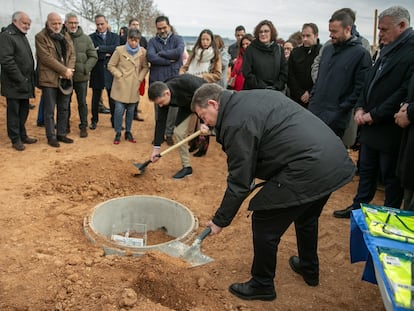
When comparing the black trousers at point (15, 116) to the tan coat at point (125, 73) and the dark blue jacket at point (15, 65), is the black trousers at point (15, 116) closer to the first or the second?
the dark blue jacket at point (15, 65)

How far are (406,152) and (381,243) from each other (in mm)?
1142

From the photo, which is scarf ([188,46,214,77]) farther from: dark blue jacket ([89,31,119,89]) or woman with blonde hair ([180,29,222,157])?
dark blue jacket ([89,31,119,89])

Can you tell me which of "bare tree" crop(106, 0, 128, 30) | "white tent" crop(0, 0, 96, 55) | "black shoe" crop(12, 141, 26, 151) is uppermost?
"bare tree" crop(106, 0, 128, 30)

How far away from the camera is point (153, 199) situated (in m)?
4.26

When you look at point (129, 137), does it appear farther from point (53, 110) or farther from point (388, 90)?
point (388, 90)

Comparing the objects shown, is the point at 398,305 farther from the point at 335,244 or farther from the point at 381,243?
the point at 335,244

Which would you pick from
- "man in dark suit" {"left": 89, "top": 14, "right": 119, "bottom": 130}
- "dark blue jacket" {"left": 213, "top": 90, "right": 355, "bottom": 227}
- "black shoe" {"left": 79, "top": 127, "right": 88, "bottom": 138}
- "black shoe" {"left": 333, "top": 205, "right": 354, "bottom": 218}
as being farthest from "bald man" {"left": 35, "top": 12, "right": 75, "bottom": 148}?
"black shoe" {"left": 333, "top": 205, "right": 354, "bottom": 218}

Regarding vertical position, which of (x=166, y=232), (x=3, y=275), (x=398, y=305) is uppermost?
(x=398, y=305)

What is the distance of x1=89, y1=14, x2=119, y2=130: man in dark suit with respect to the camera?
681cm

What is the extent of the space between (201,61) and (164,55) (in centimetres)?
63

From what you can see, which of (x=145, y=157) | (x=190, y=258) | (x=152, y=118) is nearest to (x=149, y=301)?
(x=190, y=258)

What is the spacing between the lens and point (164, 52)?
589cm

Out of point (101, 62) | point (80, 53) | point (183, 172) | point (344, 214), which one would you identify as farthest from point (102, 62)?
point (344, 214)

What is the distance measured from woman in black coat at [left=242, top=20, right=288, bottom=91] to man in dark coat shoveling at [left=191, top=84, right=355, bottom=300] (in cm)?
288
